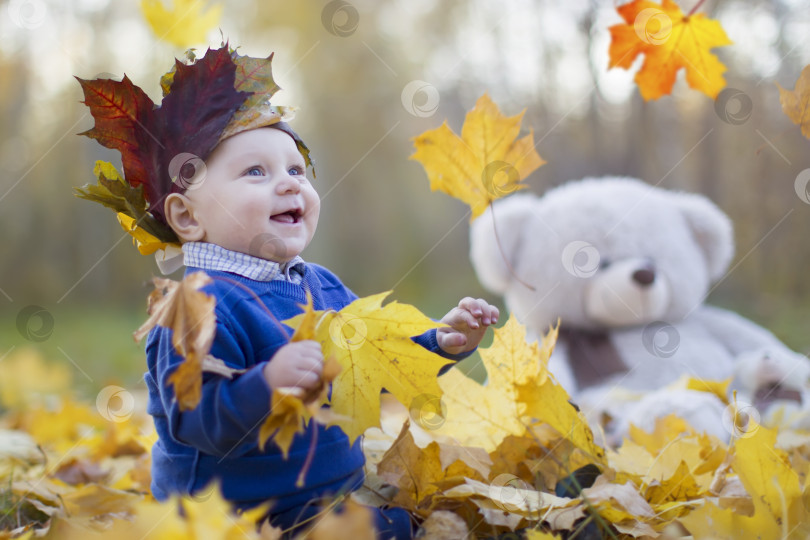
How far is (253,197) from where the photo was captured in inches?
32.6

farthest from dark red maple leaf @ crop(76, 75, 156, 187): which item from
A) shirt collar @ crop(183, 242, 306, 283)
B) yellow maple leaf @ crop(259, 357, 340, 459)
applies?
yellow maple leaf @ crop(259, 357, 340, 459)

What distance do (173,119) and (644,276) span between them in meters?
1.19

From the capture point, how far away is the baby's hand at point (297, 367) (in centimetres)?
64

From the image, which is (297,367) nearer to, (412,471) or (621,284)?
(412,471)

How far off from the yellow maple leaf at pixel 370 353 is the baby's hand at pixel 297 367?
0.05 meters

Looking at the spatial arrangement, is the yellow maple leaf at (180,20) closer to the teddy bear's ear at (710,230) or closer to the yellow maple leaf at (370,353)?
the yellow maple leaf at (370,353)

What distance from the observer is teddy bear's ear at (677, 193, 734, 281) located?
181cm

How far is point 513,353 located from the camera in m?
0.96

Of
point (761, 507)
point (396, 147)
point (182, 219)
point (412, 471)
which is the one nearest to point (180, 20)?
point (182, 219)

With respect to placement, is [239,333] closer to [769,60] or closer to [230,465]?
[230,465]

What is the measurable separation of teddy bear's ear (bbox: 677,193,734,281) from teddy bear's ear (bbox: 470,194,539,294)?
1.40 feet

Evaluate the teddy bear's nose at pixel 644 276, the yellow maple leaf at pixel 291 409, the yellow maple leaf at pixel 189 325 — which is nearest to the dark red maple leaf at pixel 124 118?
the yellow maple leaf at pixel 189 325

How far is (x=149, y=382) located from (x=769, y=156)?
13.8 feet

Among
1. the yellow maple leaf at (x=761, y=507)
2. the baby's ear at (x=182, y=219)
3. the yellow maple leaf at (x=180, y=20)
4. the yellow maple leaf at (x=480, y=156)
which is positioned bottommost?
the baby's ear at (x=182, y=219)
